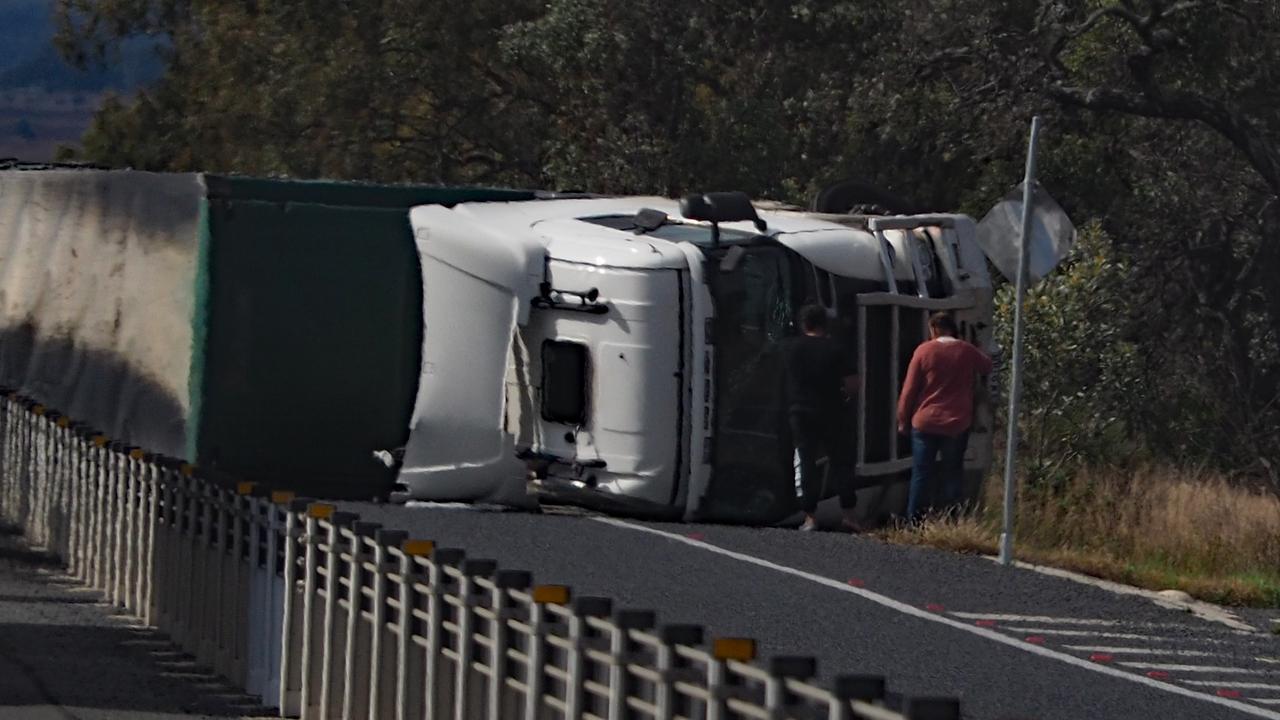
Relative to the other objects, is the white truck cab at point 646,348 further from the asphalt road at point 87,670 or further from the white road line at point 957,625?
the asphalt road at point 87,670

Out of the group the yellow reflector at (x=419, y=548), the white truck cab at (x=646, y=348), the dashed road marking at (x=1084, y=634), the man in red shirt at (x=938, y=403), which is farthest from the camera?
the man in red shirt at (x=938, y=403)

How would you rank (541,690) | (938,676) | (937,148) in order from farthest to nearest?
(937,148) → (938,676) → (541,690)

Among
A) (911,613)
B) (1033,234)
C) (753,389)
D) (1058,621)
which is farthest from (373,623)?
(753,389)

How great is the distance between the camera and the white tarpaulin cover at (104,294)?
57.7ft

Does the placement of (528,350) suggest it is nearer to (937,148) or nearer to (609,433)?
(609,433)

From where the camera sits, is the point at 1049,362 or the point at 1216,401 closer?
the point at 1049,362

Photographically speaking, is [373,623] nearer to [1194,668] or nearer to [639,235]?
[1194,668]

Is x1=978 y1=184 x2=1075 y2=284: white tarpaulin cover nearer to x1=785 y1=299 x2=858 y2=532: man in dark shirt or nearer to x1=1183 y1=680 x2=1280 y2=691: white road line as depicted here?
x1=785 y1=299 x2=858 y2=532: man in dark shirt

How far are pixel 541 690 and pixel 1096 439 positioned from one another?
17.5 metres

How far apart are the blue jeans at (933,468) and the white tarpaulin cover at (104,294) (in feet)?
16.9

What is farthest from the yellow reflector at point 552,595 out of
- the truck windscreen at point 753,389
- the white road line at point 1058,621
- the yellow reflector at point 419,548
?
the truck windscreen at point 753,389

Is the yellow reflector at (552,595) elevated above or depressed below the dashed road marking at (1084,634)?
above

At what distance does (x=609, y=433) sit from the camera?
1716 centimetres

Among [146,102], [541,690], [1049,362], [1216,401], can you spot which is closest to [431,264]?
[1049,362]
